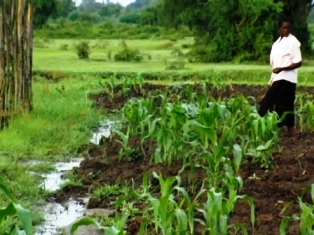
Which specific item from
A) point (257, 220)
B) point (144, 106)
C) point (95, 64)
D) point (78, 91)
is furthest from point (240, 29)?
point (257, 220)

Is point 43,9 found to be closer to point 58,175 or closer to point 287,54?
point 287,54

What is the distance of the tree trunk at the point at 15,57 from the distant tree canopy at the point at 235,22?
38.2ft

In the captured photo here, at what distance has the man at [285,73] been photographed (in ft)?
30.2

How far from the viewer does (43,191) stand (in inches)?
266

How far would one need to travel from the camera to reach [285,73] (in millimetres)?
9359

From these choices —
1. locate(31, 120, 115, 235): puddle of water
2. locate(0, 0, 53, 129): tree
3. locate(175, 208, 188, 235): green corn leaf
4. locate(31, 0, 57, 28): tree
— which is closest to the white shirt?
locate(31, 120, 115, 235): puddle of water

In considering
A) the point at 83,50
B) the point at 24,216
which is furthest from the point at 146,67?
the point at 24,216

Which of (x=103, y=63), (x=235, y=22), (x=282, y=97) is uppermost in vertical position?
(x=282, y=97)

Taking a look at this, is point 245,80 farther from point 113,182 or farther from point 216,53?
point 113,182

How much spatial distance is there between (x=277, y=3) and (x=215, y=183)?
16.0 m

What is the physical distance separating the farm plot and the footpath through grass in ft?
1.12

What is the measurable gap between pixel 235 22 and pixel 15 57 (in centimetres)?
1370

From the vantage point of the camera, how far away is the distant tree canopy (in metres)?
21.9

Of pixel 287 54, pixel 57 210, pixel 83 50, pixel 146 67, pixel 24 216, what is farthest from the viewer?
pixel 83 50
